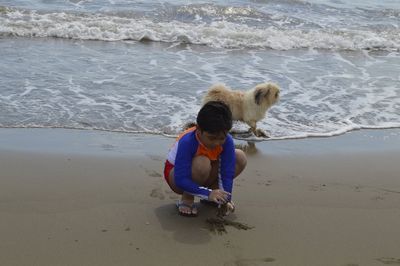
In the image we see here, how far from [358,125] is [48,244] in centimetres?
410

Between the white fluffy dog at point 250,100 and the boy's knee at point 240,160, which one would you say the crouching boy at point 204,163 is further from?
the white fluffy dog at point 250,100

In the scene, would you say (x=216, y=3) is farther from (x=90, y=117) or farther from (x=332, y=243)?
(x=332, y=243)

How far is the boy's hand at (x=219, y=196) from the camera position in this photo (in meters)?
3.40

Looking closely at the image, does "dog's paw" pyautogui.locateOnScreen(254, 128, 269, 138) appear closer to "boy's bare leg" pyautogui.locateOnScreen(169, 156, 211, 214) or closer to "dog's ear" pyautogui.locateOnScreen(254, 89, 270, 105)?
"dog's ear" pyautogui.locateOnScreen(254, 89, 270, 105)

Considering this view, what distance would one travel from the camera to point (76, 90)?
672 cm

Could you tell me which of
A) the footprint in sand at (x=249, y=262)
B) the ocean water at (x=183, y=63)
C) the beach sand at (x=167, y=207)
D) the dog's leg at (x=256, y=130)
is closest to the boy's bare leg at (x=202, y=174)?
the beach sand at (x=167, y=207)

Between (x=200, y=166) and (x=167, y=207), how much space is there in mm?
426

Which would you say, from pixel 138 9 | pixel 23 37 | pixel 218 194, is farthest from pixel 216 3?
pixel 218 194

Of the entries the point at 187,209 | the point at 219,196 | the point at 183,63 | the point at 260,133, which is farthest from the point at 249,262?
the point at 183,63

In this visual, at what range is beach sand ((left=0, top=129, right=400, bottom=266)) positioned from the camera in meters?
3.09

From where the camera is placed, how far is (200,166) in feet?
11.6

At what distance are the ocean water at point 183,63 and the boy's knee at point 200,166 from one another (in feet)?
7.04

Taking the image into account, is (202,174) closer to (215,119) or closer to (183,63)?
(215,119)

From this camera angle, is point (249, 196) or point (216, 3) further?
point (216, 3)
